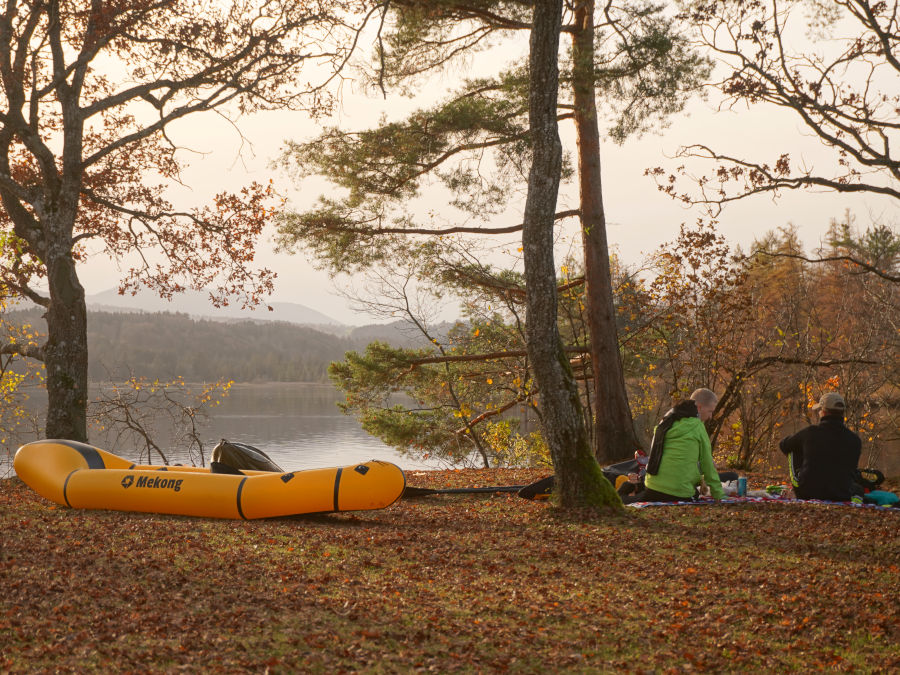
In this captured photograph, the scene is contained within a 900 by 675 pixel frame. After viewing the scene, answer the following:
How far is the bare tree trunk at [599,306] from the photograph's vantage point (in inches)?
412

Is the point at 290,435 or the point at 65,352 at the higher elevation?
the point at 65,352

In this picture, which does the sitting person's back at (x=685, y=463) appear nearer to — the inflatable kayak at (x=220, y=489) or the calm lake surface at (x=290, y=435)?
the inflatable kayak at (x=220, y=489)

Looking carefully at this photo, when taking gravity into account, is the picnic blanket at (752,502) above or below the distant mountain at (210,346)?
below

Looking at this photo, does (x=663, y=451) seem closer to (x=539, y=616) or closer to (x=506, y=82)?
(x=539, y=616)

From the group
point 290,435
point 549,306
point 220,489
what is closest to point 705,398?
point 549,306

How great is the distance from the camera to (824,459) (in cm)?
689

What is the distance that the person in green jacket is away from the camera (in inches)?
257

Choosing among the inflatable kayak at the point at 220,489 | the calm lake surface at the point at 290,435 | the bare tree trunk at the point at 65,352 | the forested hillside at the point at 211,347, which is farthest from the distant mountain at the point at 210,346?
the inflatable kayak at the point at 220,489

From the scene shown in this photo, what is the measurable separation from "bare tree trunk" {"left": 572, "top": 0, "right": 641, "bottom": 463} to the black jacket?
3.43m

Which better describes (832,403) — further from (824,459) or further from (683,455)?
(683,455)

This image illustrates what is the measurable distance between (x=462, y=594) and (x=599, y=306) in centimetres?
684

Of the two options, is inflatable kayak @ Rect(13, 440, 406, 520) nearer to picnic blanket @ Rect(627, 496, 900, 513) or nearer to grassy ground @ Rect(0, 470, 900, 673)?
grassy ground @ Rect(0, 470, 900, 673)

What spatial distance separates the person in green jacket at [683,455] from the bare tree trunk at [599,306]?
332 cm

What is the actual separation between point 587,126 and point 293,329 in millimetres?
55689
